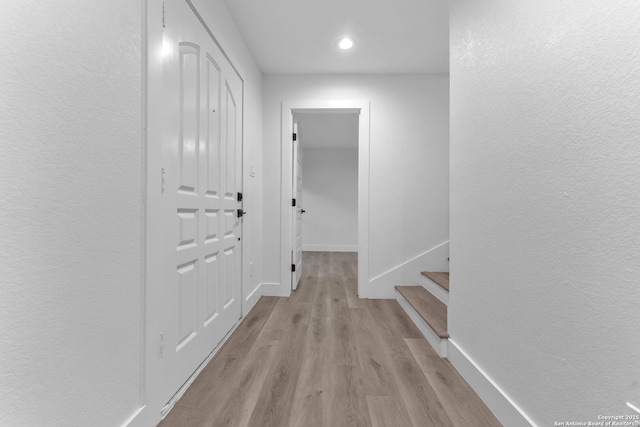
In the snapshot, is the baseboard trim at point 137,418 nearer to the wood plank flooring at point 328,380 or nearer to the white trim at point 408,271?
the wood plank flooring at point 328,380

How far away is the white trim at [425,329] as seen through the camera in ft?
6.08

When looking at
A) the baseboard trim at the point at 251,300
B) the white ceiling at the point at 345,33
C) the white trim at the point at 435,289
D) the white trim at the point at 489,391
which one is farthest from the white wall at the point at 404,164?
the white trim at the point at 489,391

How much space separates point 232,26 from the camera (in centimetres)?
225

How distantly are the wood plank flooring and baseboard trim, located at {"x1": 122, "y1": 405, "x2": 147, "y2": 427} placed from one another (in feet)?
0.50

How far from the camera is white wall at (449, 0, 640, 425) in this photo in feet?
2.53

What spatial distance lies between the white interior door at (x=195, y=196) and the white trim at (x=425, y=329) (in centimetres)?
145

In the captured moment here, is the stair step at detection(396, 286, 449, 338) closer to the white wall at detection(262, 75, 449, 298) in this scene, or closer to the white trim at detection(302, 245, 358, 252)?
the white wall at detection(262, 75, 449, 298)

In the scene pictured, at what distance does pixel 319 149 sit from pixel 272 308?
5009mm

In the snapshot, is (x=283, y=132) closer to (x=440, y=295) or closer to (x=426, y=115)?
(x=426, y=115)

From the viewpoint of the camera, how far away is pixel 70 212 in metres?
0.84

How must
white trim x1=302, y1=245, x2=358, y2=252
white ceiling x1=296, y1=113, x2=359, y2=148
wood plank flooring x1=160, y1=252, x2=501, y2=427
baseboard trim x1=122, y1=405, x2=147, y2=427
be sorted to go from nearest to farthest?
baseboard trim x1=122, y1=405, x2=147, y2=427 < wood plank flooring x1=160, y1=252, x2=501, y2=427 < white ceiling x1=296, y1=113, x2=359, y2=148 < white trim x1=302, y1=245, x2=358, y2=252

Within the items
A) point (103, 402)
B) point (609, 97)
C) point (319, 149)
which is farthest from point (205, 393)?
point (319, 149)

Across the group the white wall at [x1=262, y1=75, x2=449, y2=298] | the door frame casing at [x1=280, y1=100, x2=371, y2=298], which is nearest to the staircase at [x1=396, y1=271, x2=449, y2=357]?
the white wall at [x1=262, y1=75, x2=449, y2=298]

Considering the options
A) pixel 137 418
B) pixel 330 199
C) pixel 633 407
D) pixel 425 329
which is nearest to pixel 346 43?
pixel 425 329
